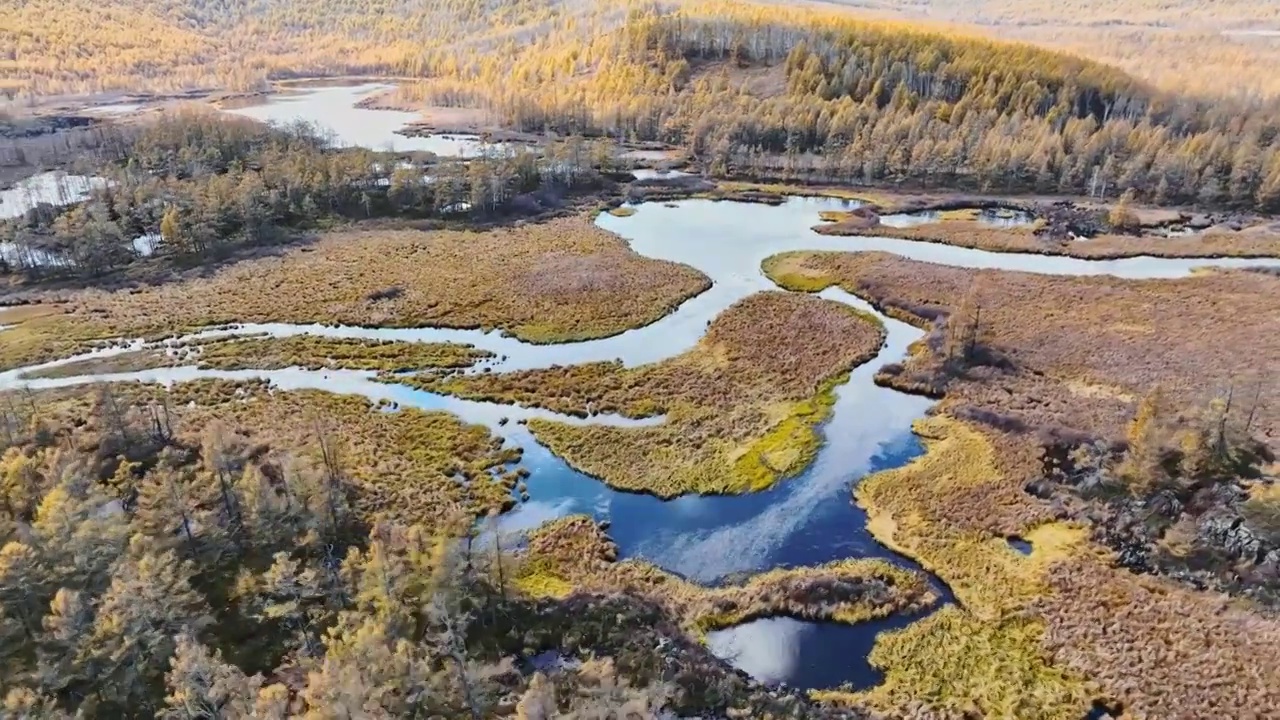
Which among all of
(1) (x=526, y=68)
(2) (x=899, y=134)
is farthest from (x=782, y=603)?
(1) (x=526, y=68)

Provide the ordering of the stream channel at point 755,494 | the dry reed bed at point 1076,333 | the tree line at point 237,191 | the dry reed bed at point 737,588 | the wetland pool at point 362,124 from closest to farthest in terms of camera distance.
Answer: the stream channel at point 755,494, the dry reed bed at point 737,588, the dry reed bed at point 1076,333, the tree line at point 237,191, the wetland pool at point 362,124

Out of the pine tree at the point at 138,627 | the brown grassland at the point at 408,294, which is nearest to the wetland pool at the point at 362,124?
the brown grassland at the point at 408,294

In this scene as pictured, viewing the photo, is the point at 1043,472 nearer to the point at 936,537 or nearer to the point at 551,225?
the point at 936,537

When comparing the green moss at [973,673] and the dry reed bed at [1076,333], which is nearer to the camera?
the green moss at [973,673]

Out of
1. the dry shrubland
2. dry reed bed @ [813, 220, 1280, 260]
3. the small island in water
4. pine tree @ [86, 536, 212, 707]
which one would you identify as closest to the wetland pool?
the small island in water

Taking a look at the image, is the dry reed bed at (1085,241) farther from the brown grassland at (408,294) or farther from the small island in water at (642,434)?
the brown grassland at (408,294)

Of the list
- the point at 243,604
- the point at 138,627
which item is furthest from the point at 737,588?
the point at 138,627
